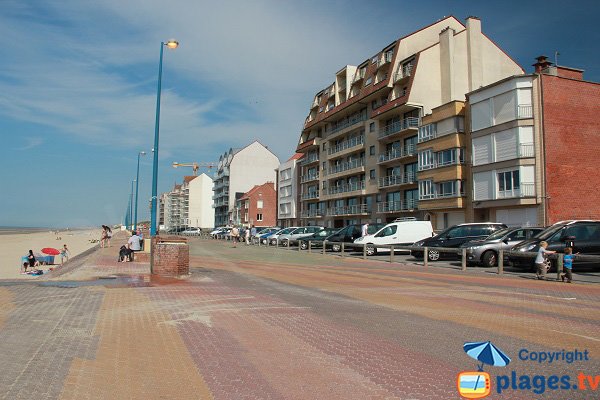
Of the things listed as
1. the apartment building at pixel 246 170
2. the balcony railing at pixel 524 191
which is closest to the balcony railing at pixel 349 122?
the balcony railing at pixel 524 191

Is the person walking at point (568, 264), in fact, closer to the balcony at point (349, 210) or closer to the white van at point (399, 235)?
the white van at point (399, 235)

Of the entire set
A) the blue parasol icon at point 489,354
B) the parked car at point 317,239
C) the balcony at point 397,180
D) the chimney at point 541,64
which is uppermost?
the chimney at point 541,64

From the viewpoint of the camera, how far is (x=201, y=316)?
26.3 ft

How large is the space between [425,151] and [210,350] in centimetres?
3989

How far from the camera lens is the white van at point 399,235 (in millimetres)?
28578

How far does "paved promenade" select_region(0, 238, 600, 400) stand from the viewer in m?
4.55

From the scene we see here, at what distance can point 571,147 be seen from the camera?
1374 inches

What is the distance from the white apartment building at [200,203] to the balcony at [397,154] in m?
100

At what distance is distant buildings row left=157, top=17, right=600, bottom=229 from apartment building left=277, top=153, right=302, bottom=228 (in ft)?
10.4

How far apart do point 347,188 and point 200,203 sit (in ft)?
312

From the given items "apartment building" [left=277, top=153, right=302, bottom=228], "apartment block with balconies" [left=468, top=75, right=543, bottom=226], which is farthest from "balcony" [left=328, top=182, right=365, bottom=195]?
"apartment block with balconies" [left=468, top=75, right=543, bottom=226]

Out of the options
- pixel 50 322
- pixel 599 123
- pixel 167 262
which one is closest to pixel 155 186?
pixel 167 262

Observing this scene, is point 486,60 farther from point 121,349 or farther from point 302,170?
point 121,349

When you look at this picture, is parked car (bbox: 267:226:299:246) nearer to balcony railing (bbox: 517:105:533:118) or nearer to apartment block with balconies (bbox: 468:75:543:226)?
apartment block with balconies (bbox: 468:75:543:226)
